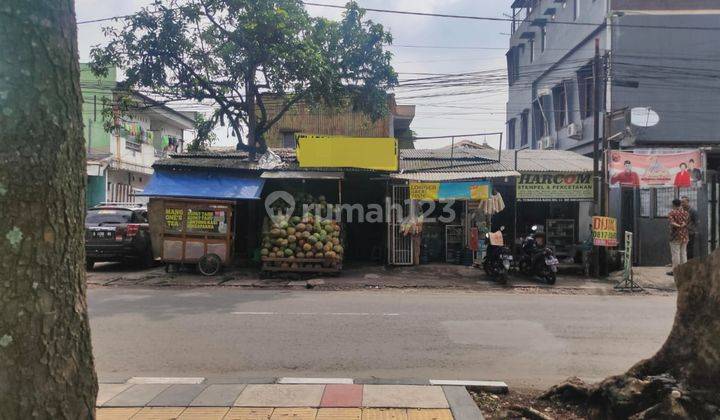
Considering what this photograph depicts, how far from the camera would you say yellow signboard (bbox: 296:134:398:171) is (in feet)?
44.7

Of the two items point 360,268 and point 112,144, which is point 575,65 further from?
point 112,144

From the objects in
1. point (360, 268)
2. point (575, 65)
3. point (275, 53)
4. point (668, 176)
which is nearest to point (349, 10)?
point (275, 53)

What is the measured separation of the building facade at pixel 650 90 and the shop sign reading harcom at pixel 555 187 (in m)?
1.39

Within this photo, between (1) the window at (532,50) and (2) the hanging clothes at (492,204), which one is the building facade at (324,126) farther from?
(2) the hanging clothes at (492,204)

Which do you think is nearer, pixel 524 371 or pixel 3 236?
pixel 3 236

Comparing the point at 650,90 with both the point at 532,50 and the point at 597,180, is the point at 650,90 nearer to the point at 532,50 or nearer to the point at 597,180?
the point at 597,180

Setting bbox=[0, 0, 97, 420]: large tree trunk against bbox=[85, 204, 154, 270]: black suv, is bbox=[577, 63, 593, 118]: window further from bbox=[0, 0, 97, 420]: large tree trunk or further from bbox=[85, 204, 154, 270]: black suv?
bbox=[0, 0, 97, 420]: large tree trunk

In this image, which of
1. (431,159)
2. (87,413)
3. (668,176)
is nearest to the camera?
(87,413)

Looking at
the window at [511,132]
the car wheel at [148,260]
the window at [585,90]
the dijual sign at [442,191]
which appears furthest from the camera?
the window at [511,132]

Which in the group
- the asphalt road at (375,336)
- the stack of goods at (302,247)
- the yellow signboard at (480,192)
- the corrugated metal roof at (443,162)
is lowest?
the asphalt road at (375,336)

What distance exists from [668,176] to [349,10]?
927 centimetres

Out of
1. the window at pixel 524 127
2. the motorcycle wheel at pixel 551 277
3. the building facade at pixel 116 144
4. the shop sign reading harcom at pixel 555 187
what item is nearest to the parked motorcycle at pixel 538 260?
the motorcycle wheel at pixel 551 277

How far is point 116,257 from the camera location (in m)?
13.9

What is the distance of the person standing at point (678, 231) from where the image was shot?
12.2 meters
